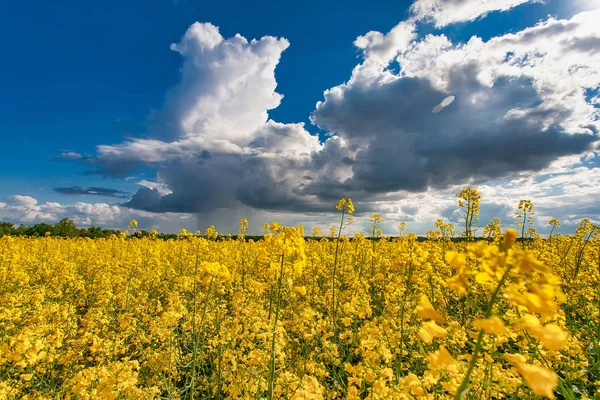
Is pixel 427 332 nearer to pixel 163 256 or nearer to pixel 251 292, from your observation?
pixel 251 292

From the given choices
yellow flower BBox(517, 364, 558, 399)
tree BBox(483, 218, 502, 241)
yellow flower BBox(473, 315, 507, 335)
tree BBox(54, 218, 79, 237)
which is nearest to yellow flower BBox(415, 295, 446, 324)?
yellow flower BBox(473, 315, 507, 335)

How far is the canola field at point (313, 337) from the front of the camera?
1.07 metres

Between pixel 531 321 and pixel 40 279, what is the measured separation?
11.1 m

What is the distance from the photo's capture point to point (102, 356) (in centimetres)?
405

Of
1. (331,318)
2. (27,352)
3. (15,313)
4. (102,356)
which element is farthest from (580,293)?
(15,313)

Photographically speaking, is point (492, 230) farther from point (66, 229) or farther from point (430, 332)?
point (66, 229)

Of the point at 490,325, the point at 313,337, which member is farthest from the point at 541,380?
the point at 313,337

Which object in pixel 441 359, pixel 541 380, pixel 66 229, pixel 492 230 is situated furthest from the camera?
pixel 66 229

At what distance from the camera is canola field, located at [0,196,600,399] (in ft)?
3.50

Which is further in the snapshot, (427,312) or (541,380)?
(427,312)

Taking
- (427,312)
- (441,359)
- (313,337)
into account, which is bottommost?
(313,337)

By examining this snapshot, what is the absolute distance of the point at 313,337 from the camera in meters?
4.78

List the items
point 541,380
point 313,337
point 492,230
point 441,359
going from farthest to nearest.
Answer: point 492,230
point 313,337
point 441,359
point 541,380

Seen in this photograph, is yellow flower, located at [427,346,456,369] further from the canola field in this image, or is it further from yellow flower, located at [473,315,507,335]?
yellow flower, located at [473,315,507,335]
